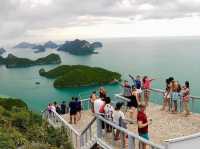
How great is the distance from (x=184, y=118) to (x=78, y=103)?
16.3 ft

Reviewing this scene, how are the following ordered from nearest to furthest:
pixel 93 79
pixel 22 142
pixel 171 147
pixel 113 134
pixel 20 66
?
pixel 171 147 → pixel 113 134 → pixel 22 142 → pixel 93 79 → pixel 20 66

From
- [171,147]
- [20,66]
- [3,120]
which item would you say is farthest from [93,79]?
[171,147]

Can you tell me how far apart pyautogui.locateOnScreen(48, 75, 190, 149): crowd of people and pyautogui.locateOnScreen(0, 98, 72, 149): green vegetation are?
165 centimetres

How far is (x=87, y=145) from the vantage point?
12977mm

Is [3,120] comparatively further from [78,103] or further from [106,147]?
[106,147]

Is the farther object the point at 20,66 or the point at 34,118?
the point at 20,66

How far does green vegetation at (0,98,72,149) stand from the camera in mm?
11791

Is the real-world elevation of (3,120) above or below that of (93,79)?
above

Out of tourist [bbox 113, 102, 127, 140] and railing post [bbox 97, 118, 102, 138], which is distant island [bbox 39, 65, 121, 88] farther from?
tourist [bbox 113, 102, 127, 140]

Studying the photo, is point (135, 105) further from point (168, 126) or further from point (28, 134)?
point (28, 134)

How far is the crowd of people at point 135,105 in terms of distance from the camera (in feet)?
36.4

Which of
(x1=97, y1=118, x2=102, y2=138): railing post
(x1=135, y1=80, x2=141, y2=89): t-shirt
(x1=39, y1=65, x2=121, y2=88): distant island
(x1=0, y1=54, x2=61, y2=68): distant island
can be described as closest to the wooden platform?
(x1=97, y1=118, x2=102, y2=138): railing post

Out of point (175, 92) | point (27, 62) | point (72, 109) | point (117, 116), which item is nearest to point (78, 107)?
point (72, 109)

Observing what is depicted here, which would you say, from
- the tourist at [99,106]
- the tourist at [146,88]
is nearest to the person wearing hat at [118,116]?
the tourist at [99,106]
